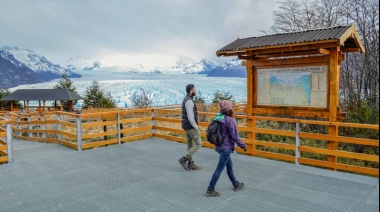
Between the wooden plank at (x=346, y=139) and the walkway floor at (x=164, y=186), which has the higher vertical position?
the wooden plank at (x=346, y=139)

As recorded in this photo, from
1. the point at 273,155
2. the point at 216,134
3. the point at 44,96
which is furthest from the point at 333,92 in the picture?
the point at 44,96

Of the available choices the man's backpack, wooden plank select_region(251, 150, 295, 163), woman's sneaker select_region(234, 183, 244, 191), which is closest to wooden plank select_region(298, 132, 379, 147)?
wooden plank select_region(251, 150, 295, 163)

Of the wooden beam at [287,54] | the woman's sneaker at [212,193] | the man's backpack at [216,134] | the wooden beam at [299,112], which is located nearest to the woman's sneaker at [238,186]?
the woman's sneaker at [212,193]

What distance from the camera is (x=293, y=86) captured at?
21.3ft

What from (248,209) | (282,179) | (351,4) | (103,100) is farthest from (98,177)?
(103,100)

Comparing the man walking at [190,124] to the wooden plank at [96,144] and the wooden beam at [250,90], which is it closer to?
the wooden beam at [250,90]

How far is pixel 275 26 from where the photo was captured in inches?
665

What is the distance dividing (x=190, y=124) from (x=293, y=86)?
2.34 m

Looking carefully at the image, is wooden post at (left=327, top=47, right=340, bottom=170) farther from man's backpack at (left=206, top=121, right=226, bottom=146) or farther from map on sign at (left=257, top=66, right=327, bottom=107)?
man's backpack at (left=206, top=121, right=226, bottom=146)

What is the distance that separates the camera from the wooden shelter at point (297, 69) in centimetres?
586

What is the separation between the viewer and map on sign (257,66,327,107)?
242 inches

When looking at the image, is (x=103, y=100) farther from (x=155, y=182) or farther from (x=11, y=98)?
(x=155, y=182)

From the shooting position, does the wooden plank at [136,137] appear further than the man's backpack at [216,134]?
Yes

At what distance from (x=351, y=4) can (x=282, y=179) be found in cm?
945
